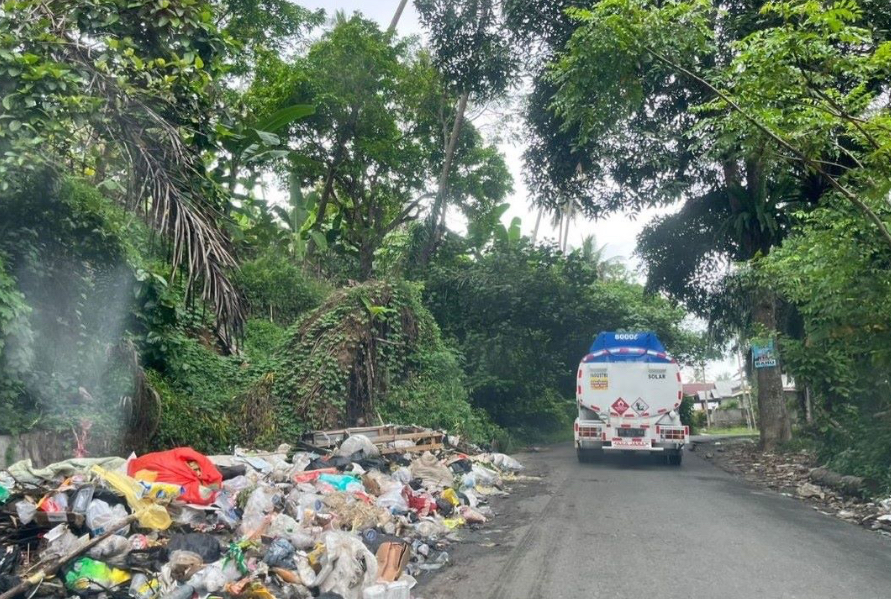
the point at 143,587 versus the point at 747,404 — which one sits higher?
the point at 747,404

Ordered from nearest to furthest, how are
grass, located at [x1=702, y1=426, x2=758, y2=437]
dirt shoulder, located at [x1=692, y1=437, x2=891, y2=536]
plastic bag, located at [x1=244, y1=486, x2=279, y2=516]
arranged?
plastic bag, located at [x1=244, y1=486, x2=279, y2=516] < dirt shoulder, located at [x1=692, y1=437, x2=891, y2=536] < grass, located at [x1=702, y1=426, x2=758, y2=437]

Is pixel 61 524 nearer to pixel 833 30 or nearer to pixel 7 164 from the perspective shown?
pixel 7 164

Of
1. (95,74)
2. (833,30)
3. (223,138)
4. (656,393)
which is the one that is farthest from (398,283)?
(833,30)

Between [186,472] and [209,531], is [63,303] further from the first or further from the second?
[209,531]

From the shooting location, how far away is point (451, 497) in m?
10.6

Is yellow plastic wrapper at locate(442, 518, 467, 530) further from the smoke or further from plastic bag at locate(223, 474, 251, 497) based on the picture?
the smoke

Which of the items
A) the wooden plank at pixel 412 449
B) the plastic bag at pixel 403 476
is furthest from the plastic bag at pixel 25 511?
the wooden plank at pixel 412 449

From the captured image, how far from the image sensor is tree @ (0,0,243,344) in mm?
8312

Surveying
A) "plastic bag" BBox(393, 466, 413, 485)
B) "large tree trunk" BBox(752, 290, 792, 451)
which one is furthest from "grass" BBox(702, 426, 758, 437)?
"plastic bag" BBox(393, 466, 413, 485)

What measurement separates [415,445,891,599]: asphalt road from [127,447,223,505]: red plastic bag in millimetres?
2576

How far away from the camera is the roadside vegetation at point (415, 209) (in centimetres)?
892

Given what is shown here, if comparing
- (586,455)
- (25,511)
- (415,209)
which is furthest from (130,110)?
(415,209)

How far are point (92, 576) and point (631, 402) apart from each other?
12.5 m

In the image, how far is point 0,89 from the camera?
330 inches
